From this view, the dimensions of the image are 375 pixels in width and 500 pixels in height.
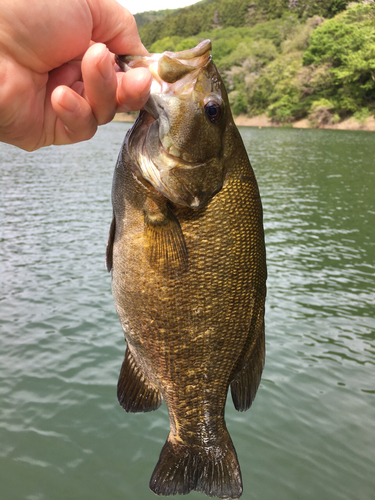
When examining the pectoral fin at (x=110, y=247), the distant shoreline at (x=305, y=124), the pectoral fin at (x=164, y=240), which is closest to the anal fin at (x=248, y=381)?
the pectoral fin at (x=164, y=240)

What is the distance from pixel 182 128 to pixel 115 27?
1.76 ft

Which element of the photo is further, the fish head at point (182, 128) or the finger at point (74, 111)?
the fish head at point (182, 128)

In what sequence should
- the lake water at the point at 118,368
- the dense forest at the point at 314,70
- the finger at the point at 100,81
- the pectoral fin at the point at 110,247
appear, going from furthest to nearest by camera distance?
the dense forest at the point at 314,70, the lake water at the point at 118,368, the pectoral fin at the point at 110,247, the finger at the point at 100,81

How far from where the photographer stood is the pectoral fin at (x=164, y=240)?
193cm

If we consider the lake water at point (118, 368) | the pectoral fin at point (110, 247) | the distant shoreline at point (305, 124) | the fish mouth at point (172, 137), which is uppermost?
the distant shoreline at point (305, 124)

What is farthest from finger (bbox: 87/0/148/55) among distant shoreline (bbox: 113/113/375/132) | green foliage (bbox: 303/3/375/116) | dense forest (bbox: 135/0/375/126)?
green foliage (bbox: 303/3/375/116)

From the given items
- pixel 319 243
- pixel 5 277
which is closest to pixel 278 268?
pixel 319 243

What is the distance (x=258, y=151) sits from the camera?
3177 cm

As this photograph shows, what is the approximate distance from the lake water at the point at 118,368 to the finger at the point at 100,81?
4.05 metres

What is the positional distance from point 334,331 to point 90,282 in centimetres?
492

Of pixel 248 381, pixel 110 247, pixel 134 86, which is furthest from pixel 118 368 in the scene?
pixel 134 86

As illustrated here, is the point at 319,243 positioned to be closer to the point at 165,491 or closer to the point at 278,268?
the point at 278,268

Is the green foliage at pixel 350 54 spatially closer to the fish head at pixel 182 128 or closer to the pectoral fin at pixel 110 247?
the fish head at pixel 182 128

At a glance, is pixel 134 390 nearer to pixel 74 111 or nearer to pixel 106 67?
pixel 74 111
